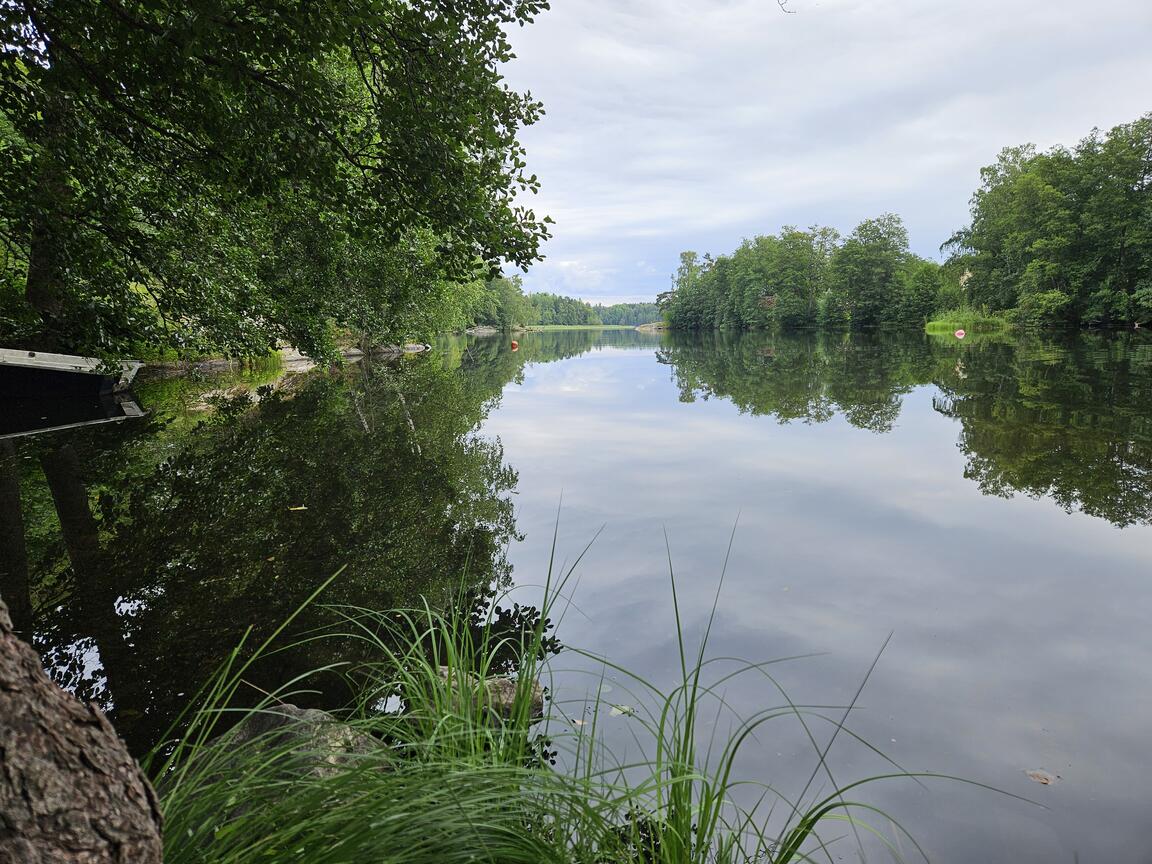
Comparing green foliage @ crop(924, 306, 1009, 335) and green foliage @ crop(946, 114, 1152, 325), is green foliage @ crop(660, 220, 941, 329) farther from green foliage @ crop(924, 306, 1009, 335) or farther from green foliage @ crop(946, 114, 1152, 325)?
green foliage @ crop(946, 114, 1152, 325)

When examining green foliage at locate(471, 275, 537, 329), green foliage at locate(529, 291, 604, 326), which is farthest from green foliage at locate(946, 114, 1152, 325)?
green foliage at locate(529, 291, 604, 326)

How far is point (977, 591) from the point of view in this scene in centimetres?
526

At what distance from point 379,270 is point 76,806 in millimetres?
16692

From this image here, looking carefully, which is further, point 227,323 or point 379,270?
point 379,270

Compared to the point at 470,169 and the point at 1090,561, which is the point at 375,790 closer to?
the point at 470,169

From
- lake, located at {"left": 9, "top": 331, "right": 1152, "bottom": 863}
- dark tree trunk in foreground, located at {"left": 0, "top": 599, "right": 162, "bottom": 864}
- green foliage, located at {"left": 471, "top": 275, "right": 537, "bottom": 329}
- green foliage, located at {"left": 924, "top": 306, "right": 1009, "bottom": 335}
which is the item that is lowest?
lake, located at {"left": 9, "top": 331, "right": 1152, "bottom": 863}

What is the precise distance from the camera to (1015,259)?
47438 millimetres

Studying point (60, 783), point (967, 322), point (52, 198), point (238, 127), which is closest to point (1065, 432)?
point (238, 127)

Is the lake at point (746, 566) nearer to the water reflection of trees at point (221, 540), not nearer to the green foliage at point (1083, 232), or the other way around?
the water reflection of trees at point (221, 540)

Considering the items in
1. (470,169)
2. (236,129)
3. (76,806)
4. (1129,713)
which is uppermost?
(236,129)

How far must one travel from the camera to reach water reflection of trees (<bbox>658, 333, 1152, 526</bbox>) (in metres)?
8.00

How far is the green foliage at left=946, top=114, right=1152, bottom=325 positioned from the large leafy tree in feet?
144

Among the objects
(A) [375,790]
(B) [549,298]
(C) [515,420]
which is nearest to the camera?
(A) [375,790]

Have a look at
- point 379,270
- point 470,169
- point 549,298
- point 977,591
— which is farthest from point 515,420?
point 549,298
